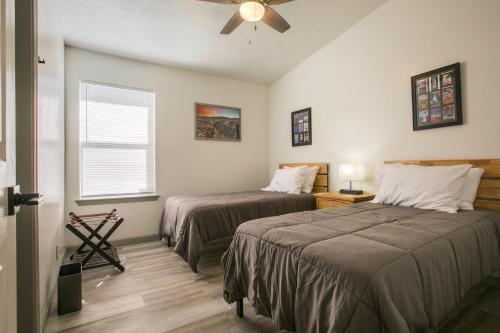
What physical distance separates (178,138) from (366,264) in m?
3.37

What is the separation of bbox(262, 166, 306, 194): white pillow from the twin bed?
148 centimetres

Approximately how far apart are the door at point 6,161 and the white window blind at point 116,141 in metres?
2.82

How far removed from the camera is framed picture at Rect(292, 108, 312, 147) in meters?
3.98

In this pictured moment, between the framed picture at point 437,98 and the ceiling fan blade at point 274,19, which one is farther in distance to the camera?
the framed picture at point 437,98

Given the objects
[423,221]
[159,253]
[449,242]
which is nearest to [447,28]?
[423,221]

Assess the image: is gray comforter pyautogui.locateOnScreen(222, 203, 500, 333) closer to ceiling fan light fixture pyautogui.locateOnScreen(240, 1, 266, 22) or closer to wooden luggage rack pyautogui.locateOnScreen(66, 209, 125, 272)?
wooden luggage rack pyautogui.locateOnScreen(66, 209, 125, 272)

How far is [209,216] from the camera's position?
263cm

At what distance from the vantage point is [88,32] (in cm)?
288

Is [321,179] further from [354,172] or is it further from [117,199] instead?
[117,199]

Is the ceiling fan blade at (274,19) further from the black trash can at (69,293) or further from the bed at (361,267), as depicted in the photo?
the black trash can at (69,293)

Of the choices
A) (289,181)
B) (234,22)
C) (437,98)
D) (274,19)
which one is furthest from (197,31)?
(437,98)

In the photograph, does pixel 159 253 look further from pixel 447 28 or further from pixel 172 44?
pixel 447 28

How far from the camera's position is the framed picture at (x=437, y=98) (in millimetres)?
2338

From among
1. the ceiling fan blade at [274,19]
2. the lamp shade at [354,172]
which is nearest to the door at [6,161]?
the ceiling fan blade at [274,19]
